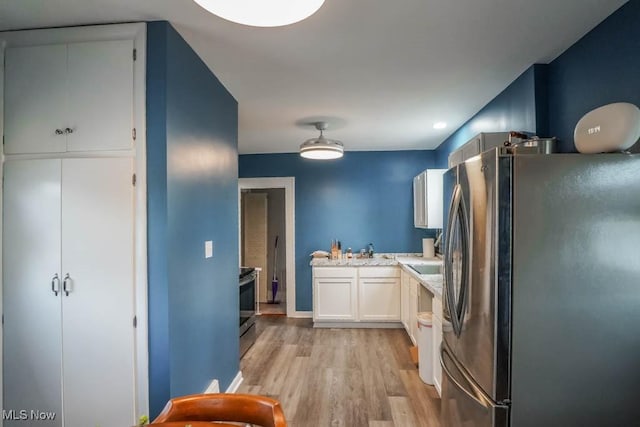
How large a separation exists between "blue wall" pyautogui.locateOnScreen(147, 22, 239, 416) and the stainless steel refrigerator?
5.07 feet

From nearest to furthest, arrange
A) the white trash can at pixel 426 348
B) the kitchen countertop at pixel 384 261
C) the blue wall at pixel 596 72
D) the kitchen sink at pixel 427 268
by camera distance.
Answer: the blue wall at pixel 596 72 → the white trash can at pixel 426 348 → the kitchen sink at pixel 427 268 → the kitchen countertop at pixel 384 261

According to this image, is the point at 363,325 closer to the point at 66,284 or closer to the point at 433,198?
the point at 433,198

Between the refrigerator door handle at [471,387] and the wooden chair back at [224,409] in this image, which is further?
the refrigerator door handle at [471,387]

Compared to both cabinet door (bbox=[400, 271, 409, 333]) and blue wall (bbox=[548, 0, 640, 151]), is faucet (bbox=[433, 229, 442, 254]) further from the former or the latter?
blue wall (bbox=[548, 0, 640, 151])

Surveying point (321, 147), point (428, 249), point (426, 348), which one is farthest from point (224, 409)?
point (428, 249)

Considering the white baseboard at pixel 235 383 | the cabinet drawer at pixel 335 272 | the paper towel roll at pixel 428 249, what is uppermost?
the paper towel roll at pixel 428 249

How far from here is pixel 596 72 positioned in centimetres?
184

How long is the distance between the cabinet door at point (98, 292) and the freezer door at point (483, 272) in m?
1.68

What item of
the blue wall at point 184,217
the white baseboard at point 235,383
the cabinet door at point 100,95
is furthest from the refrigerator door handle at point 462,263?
the white baseboard at point 235,383

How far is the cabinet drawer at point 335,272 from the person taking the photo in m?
4.46

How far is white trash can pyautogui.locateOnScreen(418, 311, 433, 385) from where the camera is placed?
2865 mm

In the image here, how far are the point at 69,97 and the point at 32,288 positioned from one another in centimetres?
104

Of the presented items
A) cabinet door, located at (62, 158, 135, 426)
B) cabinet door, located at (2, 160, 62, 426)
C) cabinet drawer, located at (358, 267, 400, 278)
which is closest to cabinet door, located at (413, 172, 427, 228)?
cabinet drawer, located at (358, 267, 400, 278)

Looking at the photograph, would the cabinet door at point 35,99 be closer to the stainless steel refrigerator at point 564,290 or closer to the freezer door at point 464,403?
the stainless steel refrigerator at point 564,290
